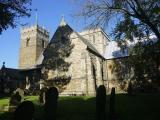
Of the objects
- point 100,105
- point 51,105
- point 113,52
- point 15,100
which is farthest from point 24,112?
point 113,52

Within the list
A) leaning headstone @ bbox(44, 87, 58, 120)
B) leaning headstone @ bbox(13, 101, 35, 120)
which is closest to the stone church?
leaning headstone @ bbox(44, 87, 58, 120)

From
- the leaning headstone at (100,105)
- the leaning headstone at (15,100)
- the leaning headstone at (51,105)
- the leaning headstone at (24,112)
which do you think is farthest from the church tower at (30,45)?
the leaning headstone at (24,112)

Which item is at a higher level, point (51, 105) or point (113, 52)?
point (113, 52)

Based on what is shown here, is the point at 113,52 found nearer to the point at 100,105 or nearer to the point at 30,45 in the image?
the point at 30,45

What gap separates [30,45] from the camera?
61.5 metres

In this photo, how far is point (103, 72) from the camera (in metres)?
41.9

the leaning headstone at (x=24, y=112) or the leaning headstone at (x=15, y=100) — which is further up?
the leaning headstone at (x=24, y=112)

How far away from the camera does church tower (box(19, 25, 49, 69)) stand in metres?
59.9

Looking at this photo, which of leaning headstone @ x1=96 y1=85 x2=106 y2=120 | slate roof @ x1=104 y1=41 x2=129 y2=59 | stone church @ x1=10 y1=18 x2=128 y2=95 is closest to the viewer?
leaning headstone @ x1=96 y1=85 x2=106 y2=120

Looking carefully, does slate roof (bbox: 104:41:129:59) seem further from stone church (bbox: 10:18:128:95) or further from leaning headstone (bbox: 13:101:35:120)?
leaning headstone (bbox: 13:101:35:120)

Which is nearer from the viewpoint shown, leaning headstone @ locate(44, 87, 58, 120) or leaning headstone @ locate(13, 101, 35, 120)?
leaning headstone @ locate(13, 101, 35, 120)

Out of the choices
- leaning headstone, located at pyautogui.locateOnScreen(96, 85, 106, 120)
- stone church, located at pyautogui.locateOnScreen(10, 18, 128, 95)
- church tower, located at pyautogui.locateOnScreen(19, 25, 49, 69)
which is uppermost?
church tower, located at pyautogui.locateOnScreen(19, 25, 49, 69)

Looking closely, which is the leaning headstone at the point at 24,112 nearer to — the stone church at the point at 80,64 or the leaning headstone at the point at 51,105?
the leaning headstone at the point at 51,105

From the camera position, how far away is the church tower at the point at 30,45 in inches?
2357
